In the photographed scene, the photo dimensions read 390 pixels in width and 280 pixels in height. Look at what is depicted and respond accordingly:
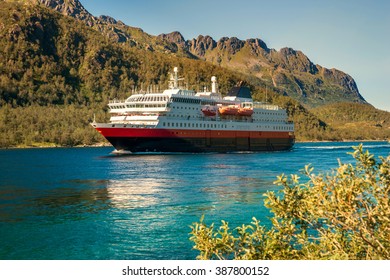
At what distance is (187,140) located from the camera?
8231 cm

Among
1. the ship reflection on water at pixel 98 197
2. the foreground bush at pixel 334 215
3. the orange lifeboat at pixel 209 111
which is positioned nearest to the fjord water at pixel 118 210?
the ship reflection on water at pixel 98 197

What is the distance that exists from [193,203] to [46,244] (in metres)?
11.9

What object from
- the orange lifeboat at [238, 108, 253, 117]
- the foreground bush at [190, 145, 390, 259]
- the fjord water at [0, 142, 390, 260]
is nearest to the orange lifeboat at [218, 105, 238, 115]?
the orange lifeboat at [238, 108, 253, 117]

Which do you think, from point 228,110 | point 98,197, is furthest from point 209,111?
point 98,197

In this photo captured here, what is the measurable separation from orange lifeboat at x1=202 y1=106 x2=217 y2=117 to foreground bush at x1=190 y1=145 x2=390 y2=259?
7858 cm

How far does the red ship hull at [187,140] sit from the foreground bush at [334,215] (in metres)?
65.8

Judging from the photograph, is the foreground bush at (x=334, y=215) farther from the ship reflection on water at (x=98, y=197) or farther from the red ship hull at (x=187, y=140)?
the red ship hull at (x=187, y=140)

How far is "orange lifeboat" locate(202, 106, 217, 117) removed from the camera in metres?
89.2

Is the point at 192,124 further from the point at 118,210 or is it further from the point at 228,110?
the point at 118,210

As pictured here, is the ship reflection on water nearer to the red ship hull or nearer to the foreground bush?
the foreground bush

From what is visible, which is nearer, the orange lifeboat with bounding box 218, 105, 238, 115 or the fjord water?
the fjord water

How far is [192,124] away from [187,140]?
3731mm

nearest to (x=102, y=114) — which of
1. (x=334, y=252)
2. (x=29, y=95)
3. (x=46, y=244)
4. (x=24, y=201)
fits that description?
(x=29, y=95)

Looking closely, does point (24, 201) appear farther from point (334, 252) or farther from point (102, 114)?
point (102, 114)
